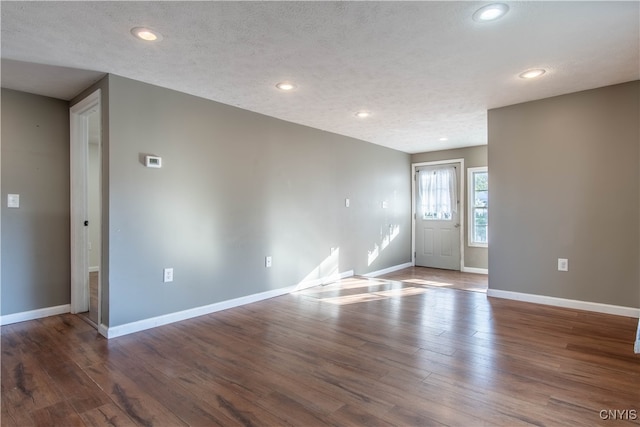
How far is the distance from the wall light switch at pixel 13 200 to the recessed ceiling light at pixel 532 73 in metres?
4.91

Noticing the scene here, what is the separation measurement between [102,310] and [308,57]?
2823mm

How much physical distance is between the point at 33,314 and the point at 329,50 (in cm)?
381

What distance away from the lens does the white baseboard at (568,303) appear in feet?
10.9

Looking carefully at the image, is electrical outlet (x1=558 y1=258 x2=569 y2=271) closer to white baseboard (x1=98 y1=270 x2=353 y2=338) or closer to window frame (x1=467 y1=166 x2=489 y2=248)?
window frame (x1=467 y1=166 x2=489 y2=248)

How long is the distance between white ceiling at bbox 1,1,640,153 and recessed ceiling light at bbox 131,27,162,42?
1.8 inches

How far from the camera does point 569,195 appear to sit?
11.9 feet

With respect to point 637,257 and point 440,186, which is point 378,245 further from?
point 637,257

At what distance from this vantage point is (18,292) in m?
3.33

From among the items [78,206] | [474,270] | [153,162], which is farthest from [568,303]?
[78,206]

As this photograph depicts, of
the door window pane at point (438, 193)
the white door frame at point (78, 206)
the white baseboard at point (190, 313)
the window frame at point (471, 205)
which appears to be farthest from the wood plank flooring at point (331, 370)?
the door window pane at point (438, 193)

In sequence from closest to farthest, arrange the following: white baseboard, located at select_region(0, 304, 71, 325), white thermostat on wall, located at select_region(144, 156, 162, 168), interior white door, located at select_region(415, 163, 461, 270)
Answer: white thermostat on wall, located at select_region(144, 156, 162, 168)
white baseboard, located at select_region(0, 304, 71, 325)
interior white door, located at select_region(415, 163, 461, 270)

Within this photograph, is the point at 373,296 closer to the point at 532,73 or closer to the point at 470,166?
the point at 532,73

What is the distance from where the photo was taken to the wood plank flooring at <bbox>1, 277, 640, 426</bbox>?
1816 millimetres

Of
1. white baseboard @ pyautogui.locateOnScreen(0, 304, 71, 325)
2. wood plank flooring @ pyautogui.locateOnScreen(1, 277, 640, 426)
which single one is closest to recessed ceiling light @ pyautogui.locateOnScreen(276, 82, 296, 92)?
wood plank flooring @ pyautogui.locateOnScreen(1, 277, 640, 426)
